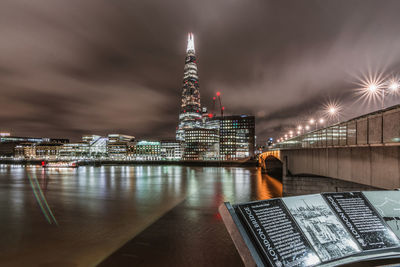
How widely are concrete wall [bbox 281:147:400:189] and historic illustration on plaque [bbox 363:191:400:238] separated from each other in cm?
572

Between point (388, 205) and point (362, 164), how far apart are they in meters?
9.18

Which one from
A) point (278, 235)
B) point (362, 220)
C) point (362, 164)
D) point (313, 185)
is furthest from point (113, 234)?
point (313, 185)

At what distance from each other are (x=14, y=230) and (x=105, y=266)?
12.4m

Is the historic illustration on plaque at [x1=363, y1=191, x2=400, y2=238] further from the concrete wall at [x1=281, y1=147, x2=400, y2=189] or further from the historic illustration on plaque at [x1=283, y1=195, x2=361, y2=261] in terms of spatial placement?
the concrete wall at [x1=281, y1=147, x2=400, y2=189]

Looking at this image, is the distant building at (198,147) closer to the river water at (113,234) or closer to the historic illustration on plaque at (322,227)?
the river water at (113,234)

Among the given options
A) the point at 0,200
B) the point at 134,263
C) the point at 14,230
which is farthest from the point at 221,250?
the point at 0,200

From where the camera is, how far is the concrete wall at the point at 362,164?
10438 mm

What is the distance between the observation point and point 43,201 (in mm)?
30156

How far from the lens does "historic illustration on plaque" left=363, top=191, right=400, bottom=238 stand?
16.8 feet

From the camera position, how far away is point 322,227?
4.79 meters

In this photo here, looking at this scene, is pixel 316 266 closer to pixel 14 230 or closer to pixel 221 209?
Result: pixel 221 209

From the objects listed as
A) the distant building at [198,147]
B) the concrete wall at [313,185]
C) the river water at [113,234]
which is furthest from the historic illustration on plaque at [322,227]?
the distant building at [198,147]

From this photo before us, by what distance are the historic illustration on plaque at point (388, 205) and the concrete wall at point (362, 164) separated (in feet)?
18.8

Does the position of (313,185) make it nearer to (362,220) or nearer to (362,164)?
(362,164)
